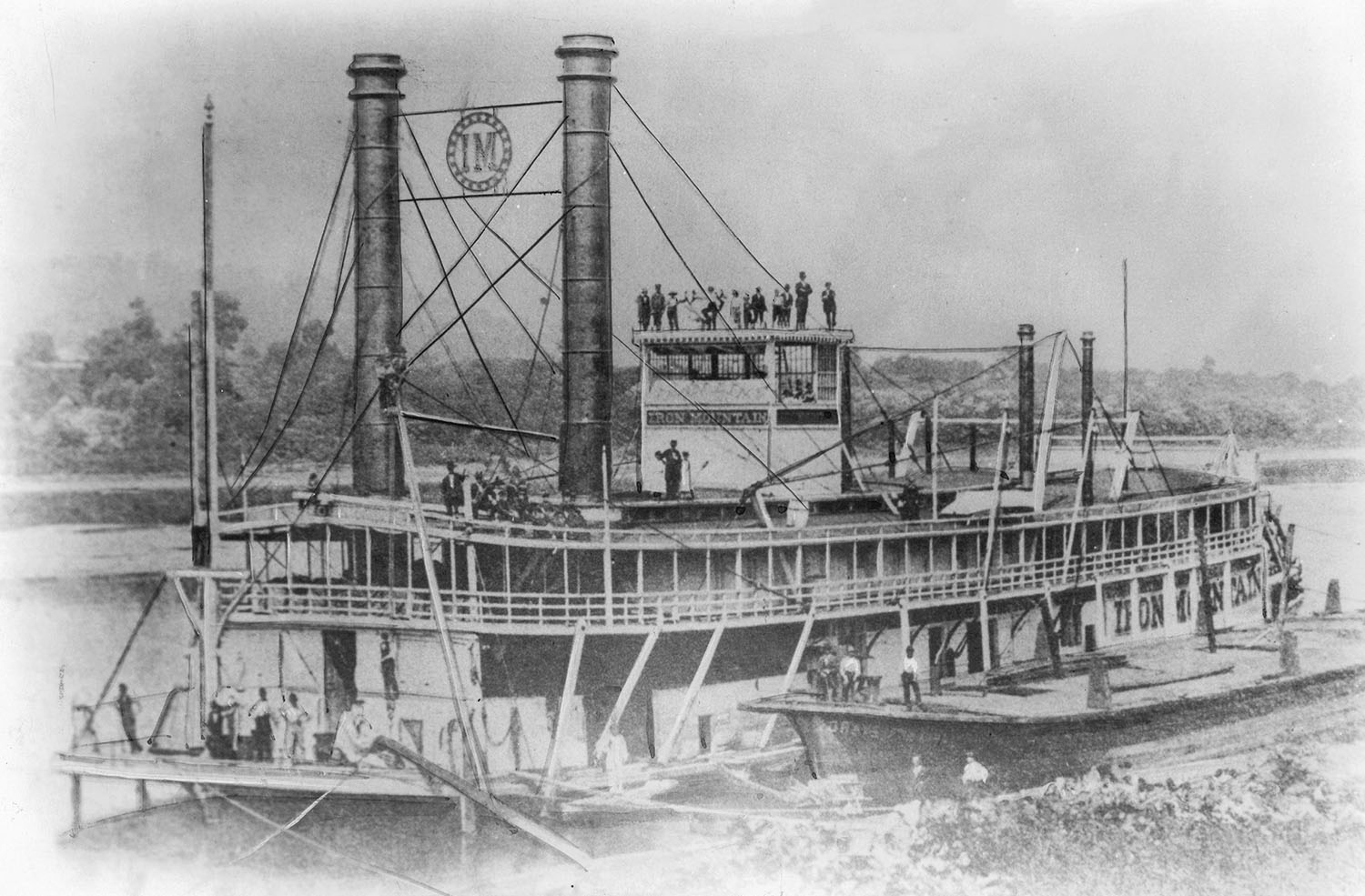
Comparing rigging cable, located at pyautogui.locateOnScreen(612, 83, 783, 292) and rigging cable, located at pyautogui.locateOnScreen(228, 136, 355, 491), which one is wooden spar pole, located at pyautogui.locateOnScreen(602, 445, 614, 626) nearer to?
rigging cable, located at pyautogui.locateOnScreen(612, 83, 783, 292)

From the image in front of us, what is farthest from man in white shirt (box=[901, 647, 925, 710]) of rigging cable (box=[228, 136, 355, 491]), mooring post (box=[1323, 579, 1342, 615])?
rigging cable (box=[228, 136, 355, 491])

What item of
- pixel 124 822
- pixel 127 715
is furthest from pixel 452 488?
pixel 124 822

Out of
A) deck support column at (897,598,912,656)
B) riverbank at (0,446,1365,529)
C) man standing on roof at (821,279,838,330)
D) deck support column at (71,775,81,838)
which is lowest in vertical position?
deck support column at (71,775,81,838)

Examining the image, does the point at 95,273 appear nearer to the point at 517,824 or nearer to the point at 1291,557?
the point at 517,824

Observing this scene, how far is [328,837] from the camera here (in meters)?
9.38

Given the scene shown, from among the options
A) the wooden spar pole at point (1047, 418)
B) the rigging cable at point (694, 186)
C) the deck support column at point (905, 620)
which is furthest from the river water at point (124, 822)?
the rigging cable at point (694, 186)

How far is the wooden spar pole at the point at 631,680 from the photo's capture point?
9.48 m

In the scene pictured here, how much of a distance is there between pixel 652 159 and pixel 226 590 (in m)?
4.76

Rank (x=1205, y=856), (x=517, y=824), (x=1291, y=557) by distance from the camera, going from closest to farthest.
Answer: (x=517, y=824) < (x=1205, y=856) < (x=1291, y=557)

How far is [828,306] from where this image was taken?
414 inches

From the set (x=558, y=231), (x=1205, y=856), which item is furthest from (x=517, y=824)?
(x=1205, y=856)

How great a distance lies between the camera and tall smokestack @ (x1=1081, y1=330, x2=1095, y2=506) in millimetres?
10955

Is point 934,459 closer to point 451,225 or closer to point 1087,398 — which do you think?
point 1087,398

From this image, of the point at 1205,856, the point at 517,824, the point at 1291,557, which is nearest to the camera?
the point at 517,824
